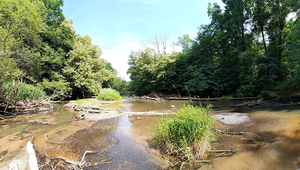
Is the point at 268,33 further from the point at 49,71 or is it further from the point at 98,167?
the point at 49,71

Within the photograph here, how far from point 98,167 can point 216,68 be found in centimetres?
2128

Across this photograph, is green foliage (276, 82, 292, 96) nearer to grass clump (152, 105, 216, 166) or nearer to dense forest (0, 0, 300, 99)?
dense forest (0, 0, 300, 99)

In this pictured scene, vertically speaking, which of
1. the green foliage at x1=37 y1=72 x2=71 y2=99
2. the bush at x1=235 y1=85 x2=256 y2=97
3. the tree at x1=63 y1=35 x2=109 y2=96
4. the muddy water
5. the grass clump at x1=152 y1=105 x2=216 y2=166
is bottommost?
the muddy water

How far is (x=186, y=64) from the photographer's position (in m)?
22.7

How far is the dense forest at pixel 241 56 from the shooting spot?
14454mm

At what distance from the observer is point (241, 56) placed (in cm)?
1553

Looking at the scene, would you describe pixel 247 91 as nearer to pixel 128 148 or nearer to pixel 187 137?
pixel 187 137

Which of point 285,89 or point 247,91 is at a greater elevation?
point 285,89

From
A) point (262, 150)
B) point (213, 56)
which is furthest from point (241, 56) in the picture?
point (262, 150)

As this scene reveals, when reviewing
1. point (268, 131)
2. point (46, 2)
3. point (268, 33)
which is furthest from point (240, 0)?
point (46, 2)

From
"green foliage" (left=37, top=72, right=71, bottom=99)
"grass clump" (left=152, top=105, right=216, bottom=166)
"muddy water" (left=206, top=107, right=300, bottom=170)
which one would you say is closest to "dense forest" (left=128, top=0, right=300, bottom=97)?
"muddy water" (left=206, top=107, right=300, bottom=170)

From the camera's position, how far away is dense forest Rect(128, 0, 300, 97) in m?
14.5

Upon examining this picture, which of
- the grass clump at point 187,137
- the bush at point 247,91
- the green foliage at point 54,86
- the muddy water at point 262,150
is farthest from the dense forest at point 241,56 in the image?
the green foliage at point 54,86

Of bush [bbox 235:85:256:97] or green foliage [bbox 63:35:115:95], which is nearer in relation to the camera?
bush [bbox 235:85:256:97]
